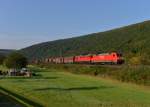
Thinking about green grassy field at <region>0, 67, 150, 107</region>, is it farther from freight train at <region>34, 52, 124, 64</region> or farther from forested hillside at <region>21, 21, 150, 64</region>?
forested hillside at <region>21, 21, 150, 64</region>

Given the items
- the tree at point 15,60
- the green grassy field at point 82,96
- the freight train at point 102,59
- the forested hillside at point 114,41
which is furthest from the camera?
the forested hillside at point 114,41

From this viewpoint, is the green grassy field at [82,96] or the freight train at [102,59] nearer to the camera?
the green grassy field at [82,96]

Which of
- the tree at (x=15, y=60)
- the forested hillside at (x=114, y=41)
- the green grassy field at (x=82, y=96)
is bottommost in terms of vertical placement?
the green grassy field at (x=82, y=96)

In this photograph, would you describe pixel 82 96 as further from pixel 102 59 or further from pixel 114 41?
pixel 114 41

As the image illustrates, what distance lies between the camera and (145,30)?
408 ft

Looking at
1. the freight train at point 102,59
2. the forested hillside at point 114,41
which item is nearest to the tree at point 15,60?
the freight train at point 102,59

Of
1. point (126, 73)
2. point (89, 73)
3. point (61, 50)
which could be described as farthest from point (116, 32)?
point (126, 73)

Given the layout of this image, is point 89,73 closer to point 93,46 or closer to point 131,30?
point 131,30

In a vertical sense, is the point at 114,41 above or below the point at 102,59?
above

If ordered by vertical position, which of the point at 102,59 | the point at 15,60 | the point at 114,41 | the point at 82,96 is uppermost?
the point at 114,41

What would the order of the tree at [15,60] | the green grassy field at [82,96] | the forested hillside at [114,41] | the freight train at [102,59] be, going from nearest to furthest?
the green grassy field at [82,96] < the tree at [15,60] < the freight train at [102,59] < the forested hillside at [114,41]

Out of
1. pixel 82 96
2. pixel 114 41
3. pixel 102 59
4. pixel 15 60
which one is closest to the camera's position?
pixel 82 96

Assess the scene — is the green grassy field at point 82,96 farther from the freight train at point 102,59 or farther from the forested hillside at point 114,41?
the forested hillside at point 114,41

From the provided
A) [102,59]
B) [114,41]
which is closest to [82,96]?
[102,59]
